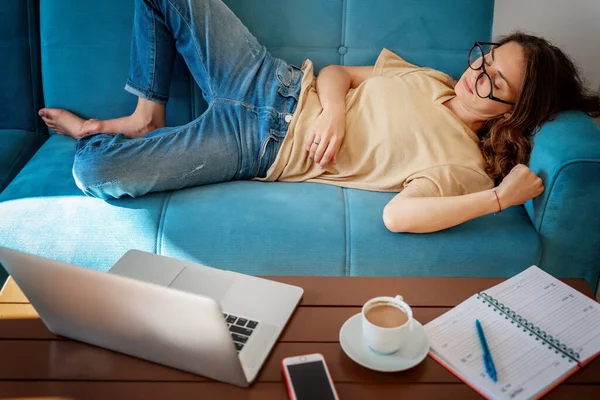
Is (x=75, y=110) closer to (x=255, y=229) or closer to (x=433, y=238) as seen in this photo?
(x=255, y=229)

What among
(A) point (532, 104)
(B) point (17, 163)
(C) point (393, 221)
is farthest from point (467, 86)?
(B) point (17, 163)

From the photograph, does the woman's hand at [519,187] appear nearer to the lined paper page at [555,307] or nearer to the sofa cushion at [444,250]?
the sofa cushion at [444,250]

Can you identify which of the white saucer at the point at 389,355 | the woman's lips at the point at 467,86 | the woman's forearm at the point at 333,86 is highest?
the woman's lips at the point at 467,86

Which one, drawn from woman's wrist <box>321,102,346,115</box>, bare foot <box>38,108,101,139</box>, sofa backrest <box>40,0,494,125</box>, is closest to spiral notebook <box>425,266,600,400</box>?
woman's wrist <box>321,102,346,115</box>

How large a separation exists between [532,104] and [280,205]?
0.76 m

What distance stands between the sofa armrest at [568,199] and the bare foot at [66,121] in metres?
1.40

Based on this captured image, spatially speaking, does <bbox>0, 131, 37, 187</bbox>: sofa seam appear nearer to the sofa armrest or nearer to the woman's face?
the woman's face

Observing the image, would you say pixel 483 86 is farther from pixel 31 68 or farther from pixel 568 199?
pixel 31 68

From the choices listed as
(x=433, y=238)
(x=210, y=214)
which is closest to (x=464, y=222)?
(x=433, y=238)

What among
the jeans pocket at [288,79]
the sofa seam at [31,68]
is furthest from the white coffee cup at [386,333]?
the sofa seam at [31,68]

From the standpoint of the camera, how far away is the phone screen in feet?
2.94

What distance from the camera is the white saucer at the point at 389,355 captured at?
955 millimetres

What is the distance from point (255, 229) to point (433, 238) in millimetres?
461

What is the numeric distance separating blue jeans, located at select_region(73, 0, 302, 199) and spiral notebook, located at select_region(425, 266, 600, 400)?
0.90 meters
